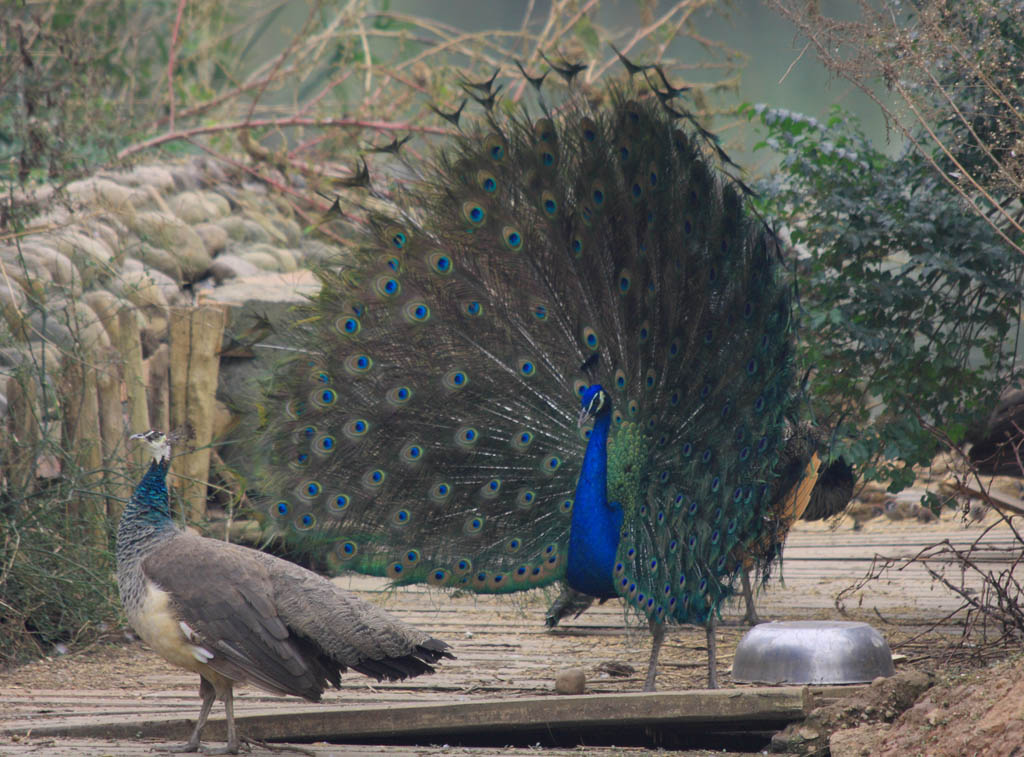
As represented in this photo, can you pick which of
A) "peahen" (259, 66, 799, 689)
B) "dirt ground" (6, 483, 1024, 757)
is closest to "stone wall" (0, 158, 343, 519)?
"peahen" (259, 66, 799, 689)

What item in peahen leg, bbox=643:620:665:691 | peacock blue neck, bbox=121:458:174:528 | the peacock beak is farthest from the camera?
the peacock beak

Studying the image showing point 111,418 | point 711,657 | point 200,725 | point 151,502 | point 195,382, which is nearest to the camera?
point 200,725

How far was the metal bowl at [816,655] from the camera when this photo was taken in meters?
4.61

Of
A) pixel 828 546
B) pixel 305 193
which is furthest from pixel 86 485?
pixel 828 546

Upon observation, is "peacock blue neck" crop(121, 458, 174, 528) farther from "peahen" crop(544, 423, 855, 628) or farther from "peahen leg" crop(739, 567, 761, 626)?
"peahen leg" crop(739, 567, 761, 626)

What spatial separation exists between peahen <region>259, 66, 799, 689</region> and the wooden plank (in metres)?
Answer: 1.15

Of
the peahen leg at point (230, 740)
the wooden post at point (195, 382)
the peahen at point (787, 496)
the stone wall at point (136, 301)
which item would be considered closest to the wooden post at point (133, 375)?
the stone wall at point (136, 301)

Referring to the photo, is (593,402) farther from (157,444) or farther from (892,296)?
(157,444)

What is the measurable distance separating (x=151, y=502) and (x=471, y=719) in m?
1.39

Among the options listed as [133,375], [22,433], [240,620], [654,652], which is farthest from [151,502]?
[133,375]

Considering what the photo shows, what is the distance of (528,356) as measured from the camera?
20.3 ft

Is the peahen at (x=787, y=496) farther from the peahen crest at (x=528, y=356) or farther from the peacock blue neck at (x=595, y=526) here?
the peacock blue neck at (x=595, y=526)

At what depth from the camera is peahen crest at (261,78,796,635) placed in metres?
5.72

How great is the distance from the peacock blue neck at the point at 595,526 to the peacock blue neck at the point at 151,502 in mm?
1855
